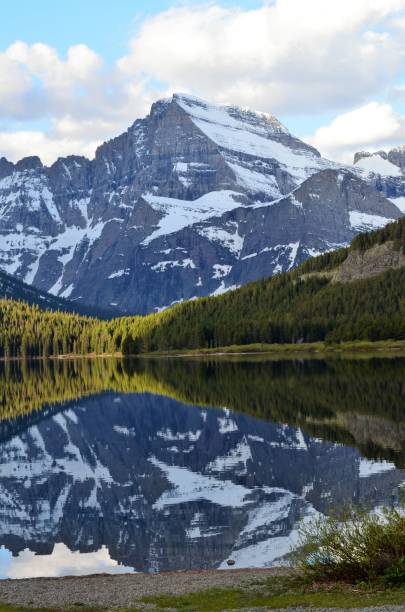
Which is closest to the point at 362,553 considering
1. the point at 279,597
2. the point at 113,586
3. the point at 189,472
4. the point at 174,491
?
the point at 279,597

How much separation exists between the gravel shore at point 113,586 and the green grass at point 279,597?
0.86 m

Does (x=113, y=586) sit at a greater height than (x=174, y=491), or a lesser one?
lesser

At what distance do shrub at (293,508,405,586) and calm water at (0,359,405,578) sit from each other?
6.01m

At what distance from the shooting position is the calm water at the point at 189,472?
43.9 meters

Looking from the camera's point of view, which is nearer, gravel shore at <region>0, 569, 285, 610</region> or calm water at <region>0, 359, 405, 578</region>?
gravel shore at <region>0, 569, 285, 610</region>

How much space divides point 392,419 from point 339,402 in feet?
58.6

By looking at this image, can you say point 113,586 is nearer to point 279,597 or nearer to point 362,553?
point 279,597

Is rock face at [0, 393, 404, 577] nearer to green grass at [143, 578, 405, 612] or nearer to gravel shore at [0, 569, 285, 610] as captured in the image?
gravel shore at [0, 569, 285, 610]

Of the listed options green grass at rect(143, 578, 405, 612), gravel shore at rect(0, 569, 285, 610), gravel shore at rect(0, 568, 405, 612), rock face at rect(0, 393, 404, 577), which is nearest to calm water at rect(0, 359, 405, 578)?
rock face at rect(0, 393, 404, 577)

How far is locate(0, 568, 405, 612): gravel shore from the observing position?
31828mm

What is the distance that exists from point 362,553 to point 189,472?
35.0m

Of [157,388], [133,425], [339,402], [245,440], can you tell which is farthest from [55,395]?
[245,440]

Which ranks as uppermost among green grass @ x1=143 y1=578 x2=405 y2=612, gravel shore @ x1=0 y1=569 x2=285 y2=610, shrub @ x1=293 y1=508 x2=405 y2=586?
shrub @ x1=293 y1=508 x2=405 y2=586

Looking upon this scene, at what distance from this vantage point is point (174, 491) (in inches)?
2254
